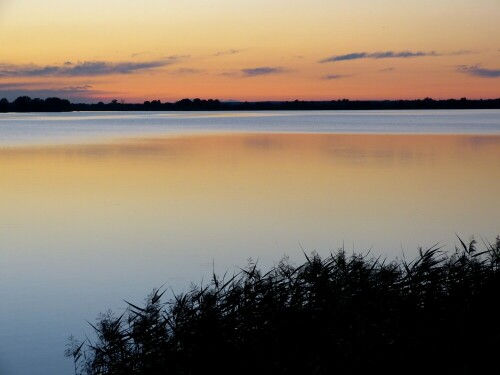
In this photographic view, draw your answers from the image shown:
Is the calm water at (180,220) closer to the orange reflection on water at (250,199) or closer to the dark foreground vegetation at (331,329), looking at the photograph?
the orange reflection on water at (250,199)

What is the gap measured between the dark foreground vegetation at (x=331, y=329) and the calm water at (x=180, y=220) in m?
2.09

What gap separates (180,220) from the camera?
654 inches

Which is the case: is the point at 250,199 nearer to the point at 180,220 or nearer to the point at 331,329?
the point at 180,220

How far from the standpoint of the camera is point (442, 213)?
56.7 feet

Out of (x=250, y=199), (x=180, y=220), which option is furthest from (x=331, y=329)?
(x=250, y=199)

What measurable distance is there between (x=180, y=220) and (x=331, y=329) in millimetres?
10614

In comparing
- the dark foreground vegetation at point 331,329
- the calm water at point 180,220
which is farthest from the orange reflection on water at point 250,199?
the dark foreground vegetation at point 331,329

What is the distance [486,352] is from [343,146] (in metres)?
35.9

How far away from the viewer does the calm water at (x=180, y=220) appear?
10.7 meters

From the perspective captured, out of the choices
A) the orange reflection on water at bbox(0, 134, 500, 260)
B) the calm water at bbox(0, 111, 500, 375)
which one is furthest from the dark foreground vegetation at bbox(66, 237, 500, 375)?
the orange reflection on water at bbox(0, 134, 500, 260)

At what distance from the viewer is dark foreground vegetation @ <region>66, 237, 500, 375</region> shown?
5867 mm

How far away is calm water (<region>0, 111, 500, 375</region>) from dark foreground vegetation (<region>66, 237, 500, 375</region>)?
2091mm

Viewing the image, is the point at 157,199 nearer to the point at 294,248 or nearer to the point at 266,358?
the point at 294,248

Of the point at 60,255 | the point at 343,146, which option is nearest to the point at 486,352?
the point at 60,255
